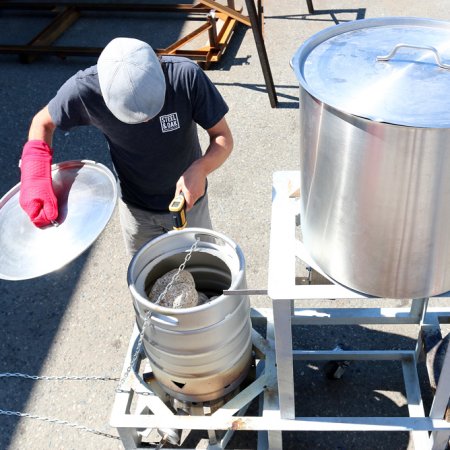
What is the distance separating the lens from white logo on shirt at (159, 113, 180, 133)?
1984 millimetres

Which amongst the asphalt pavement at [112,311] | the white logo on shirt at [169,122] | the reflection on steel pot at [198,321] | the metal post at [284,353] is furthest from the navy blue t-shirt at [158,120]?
the asphalt pavement at [112,311]

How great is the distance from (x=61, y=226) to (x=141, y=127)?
1.59 feet

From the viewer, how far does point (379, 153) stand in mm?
1118

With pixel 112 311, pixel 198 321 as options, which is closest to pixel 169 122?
pixel 198 321

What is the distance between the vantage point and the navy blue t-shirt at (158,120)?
195cm

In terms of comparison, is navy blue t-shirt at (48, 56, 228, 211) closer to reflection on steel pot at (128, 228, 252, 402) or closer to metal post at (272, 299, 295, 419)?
reflection on steel pot at (128, 228, 252, 402)

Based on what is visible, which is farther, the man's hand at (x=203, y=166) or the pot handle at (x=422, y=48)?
the man's hand at (x=203, y=166)

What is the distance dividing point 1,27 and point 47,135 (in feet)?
14.9

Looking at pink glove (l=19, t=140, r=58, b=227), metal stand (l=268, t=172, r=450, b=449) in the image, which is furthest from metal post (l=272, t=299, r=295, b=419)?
pink glove (l=19, t=140, r=58, b=227)

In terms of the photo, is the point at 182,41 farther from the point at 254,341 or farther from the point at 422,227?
the point at 422,227

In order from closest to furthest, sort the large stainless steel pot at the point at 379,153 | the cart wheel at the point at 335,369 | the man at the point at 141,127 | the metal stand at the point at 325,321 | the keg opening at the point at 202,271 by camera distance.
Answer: the large stainless steel pot at the point at 379,153 → the metal stand at the point at 325,321 → the man at the point at 141,127 → the keg opening at the point at 202,271 → the cart wheel at the point at 335,369

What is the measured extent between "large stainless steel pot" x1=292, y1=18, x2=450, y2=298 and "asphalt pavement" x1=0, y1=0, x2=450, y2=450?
1.16m

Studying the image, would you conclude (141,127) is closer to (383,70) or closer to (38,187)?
(38,187)

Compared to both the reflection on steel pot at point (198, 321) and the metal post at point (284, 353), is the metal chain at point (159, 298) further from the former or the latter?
the metal post at point (284, 353)
